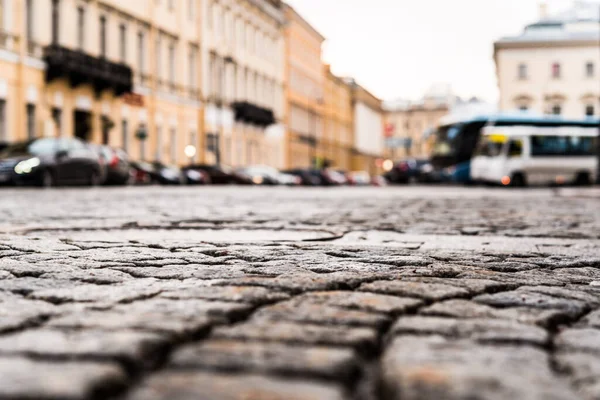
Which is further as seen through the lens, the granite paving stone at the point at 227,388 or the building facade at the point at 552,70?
the building facade at the point at 552,70

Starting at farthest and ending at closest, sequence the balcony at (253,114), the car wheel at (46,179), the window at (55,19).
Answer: the balcony at (253,114) → the window at (55,19) → the car wheel at (46,179)

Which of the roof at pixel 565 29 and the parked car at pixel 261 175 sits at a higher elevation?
the roof at pixel 565 29

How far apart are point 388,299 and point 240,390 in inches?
59.8

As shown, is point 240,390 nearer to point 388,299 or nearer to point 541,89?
point 388,299

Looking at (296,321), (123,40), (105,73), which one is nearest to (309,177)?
(123,40)

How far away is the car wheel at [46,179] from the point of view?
24797 millimetres

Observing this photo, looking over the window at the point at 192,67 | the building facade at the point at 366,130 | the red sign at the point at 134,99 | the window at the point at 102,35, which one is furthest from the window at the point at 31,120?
the building facade at the point at 366,130

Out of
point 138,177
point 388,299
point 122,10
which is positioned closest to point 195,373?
point 388,299

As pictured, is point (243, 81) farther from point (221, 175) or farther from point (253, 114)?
point (221, 175)

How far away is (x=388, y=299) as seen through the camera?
3584 mm

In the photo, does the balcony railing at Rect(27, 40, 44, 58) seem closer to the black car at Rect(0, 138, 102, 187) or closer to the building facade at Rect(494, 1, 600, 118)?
the black car at Rect(0, 138, 102, 187)

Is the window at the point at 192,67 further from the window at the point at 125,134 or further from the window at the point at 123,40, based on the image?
the window at the point at 125,134

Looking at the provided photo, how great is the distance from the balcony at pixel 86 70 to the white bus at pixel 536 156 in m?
15.1

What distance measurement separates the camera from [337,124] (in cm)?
9850
